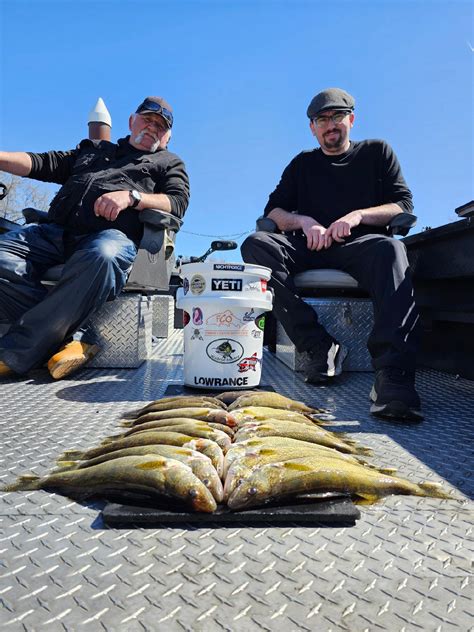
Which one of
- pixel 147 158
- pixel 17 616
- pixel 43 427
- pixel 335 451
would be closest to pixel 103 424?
pixel 43 427

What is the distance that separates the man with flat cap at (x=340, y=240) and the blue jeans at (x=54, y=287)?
81 centimetres

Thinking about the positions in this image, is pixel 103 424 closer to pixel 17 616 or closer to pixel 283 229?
pixel 17 616

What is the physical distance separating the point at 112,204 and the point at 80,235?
1.28 ft

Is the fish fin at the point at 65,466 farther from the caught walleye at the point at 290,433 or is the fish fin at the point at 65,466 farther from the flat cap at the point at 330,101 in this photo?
the flat cap at the point at 330,101

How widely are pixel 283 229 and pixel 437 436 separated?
1.77m

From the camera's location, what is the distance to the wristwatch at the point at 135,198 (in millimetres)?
3031

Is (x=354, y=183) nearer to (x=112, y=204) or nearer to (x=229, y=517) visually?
(x=112, y=204)

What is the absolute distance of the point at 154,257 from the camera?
3.18 metres

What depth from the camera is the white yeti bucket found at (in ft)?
7.74

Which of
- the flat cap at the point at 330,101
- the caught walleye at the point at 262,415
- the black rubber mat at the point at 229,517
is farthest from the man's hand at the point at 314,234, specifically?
the black rubber mat at the point at 229,517

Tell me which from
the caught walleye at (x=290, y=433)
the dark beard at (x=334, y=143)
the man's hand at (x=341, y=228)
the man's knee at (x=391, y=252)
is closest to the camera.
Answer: the caught walleye at (x=290, y=433)

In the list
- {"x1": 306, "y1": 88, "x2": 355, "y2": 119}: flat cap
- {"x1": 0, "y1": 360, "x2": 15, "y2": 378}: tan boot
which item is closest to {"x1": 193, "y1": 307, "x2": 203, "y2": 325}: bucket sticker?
{"x1": 0, "y1": 360, "x2": 15, "y2": 378}: tan boot

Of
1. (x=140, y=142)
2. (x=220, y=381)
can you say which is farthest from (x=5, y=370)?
(x=140, y=142)

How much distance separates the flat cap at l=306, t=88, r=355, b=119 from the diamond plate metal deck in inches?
87.2
